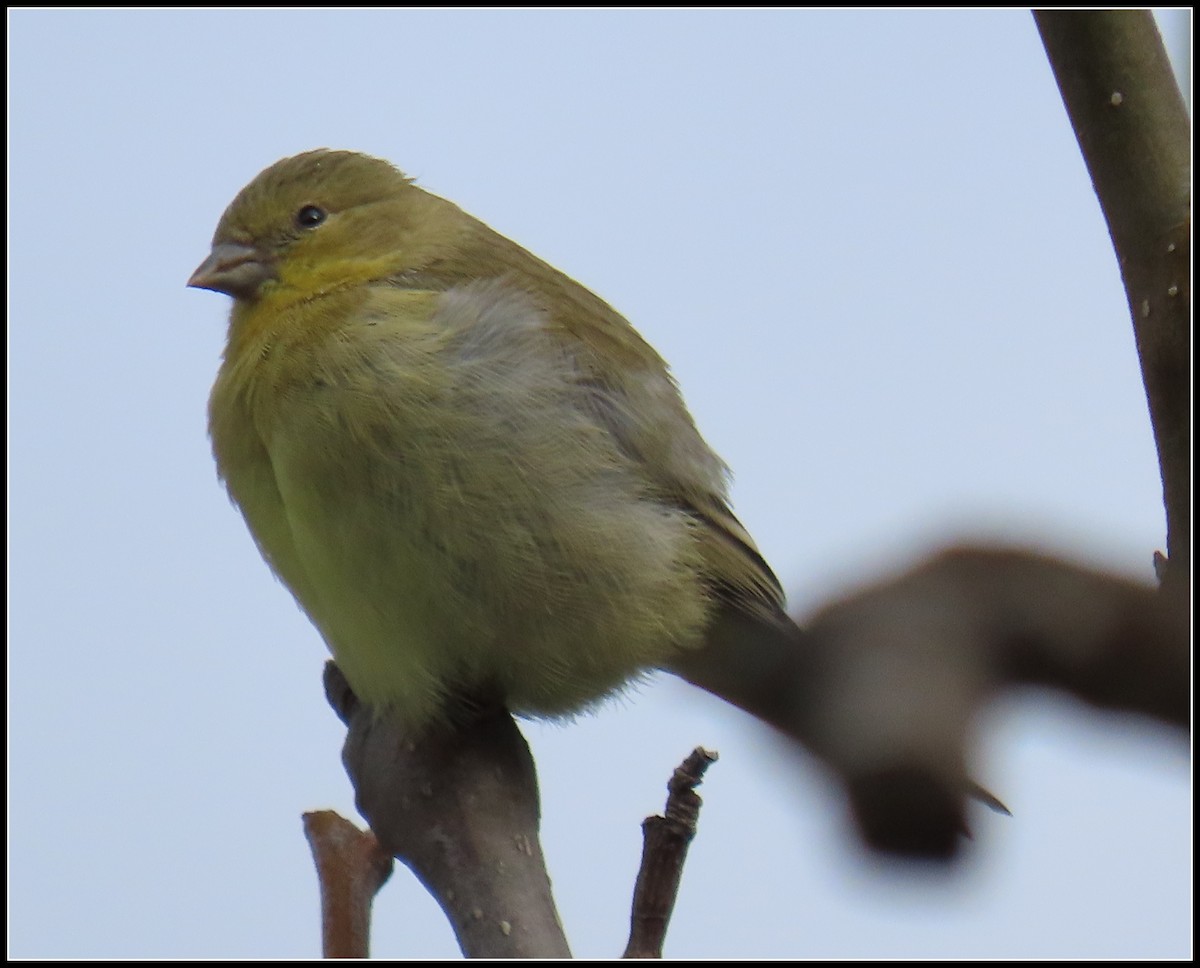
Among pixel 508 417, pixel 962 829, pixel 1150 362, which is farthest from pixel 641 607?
pixel 962 829

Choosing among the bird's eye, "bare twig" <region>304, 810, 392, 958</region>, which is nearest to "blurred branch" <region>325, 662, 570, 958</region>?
"bare twig" <region>304, 810, 392, 958</region>

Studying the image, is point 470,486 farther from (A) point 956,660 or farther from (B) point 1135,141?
(A) point 956,660

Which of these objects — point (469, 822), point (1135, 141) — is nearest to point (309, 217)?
point (469, 822)

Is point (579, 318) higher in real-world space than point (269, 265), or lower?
lower

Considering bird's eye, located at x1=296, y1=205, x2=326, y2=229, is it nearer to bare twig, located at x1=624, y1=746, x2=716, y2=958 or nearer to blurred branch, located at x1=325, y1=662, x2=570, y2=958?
blurred branch, located at x1=325, y1=662, x2=570, y2=958

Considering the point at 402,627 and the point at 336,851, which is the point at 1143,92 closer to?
the point at 336,851

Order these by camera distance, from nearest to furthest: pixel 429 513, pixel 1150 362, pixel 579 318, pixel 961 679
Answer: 1. pixel 961 679
2. pixel 1150 362
3. pixel 429 513
4. pixel 579 318
